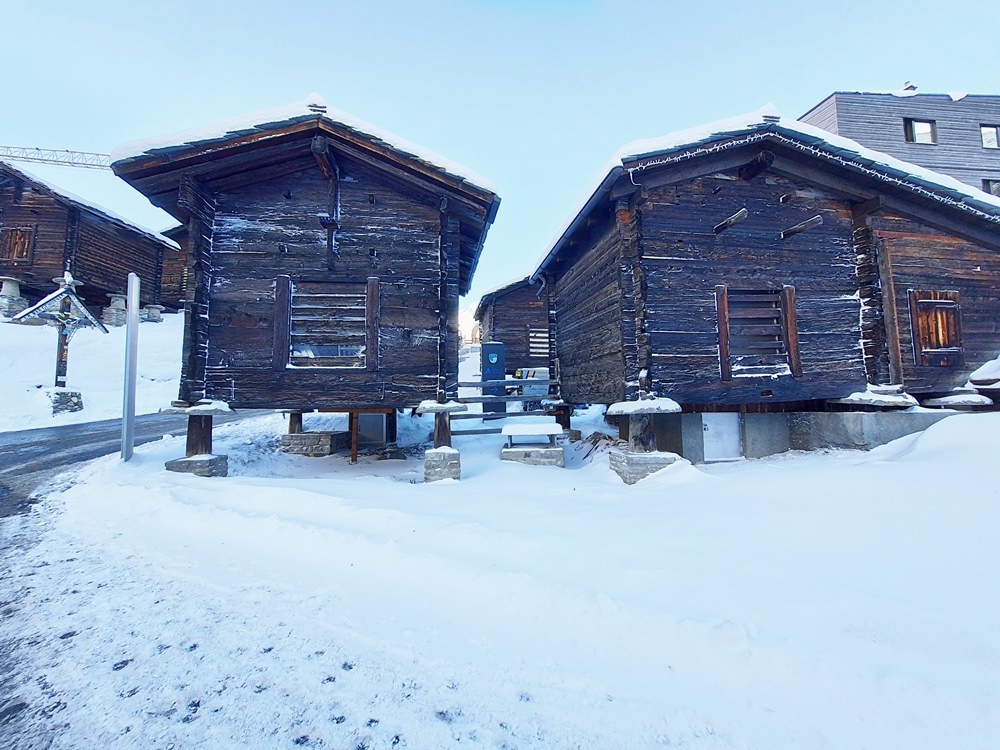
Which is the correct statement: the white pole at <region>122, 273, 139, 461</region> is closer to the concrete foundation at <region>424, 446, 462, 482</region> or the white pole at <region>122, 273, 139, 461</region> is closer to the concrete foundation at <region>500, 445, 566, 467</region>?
the concrete foundation at <region>424, 446, 462, 482</region>

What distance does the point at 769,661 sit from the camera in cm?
204

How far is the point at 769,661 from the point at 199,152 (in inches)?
351

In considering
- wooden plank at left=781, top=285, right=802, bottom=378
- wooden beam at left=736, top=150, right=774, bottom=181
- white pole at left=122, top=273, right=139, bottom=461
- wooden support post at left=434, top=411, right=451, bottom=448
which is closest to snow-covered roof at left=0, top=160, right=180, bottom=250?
white pole at left=122, top=273, right=139, bottom=461

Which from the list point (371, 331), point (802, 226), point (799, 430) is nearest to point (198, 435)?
point (371, 331)

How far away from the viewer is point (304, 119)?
661 cm

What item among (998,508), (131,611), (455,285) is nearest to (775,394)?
(998,508)

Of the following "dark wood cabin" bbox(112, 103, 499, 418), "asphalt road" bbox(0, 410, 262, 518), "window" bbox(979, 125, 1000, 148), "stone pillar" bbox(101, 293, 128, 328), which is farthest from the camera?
"window" bbox(979, 125, 1000, 148)

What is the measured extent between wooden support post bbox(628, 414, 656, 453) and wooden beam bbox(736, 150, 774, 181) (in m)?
5.22

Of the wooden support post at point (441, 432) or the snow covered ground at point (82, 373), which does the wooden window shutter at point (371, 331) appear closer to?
the wooden support post at point (441, 432)

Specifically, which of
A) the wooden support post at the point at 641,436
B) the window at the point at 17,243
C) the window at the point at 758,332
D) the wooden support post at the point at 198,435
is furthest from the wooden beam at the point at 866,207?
the window at the point at 17,243

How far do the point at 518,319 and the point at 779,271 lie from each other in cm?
1343

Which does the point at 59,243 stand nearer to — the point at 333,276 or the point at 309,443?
the point at 309,443

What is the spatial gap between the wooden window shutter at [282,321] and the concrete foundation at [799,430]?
23.6 feet

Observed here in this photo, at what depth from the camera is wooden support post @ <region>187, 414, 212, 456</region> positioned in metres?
6.47
